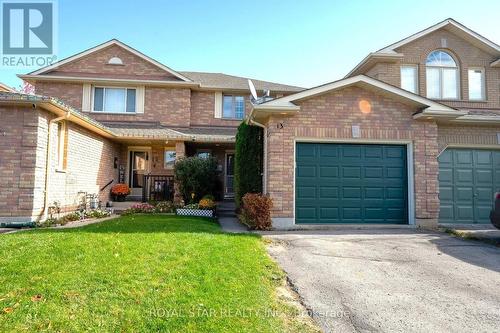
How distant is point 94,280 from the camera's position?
4.06 metres

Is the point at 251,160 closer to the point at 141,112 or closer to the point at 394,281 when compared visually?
the point at 394,281

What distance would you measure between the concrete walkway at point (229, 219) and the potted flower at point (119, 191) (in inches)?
174

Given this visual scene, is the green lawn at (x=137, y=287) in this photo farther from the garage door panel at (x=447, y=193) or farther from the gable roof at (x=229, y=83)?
the gable roof at (x=229, y=83)

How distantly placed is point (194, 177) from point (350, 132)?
6139 millimetres

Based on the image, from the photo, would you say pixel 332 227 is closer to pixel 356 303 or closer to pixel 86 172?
pixel 356 303

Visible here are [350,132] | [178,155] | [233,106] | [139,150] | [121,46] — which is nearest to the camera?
[350,132]

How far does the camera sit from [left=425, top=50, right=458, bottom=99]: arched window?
13.1 meters

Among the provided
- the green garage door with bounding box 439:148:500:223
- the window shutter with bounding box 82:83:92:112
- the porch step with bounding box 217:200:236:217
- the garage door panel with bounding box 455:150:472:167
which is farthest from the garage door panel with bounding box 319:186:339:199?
the window shutter with bounding box 82:83:92:112

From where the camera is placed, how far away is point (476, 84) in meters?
13.4

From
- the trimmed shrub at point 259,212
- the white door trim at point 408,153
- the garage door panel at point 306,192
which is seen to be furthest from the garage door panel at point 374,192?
the trimmed shrub at point 259,212

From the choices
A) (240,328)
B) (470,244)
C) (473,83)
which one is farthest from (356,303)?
(473,83)

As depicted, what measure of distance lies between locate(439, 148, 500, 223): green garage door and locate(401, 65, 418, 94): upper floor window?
12.1ft

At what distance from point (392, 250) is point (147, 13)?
9.97m

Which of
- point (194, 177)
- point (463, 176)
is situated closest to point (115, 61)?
point (194, 177)
